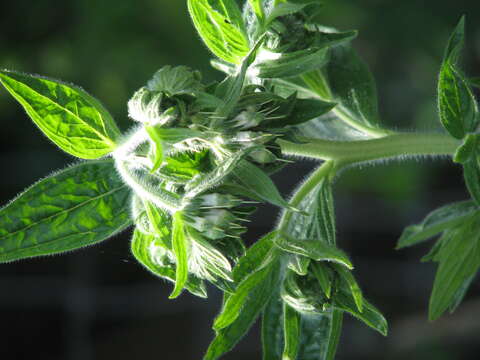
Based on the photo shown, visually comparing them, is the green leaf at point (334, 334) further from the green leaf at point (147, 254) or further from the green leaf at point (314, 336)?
the green leaf at point (147, 254)

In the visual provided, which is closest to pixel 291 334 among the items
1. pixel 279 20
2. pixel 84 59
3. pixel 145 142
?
pixel 145 142

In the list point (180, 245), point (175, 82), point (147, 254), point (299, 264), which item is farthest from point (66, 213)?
point (299, 264)

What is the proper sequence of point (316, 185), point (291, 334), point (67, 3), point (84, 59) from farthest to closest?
1. point (67, 3)
2. point (84, 59)
3. point (316, 185)
4. point (291, 334)

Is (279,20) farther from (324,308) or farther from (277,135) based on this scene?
(324,308)

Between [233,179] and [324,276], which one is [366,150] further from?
[233,179]

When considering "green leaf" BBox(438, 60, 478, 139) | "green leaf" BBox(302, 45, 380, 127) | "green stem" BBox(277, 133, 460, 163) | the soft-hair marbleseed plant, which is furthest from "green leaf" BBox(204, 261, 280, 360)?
"green leaf" BBox(302, 45, 380, 127)

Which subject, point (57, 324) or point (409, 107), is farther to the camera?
point (57, 324)
